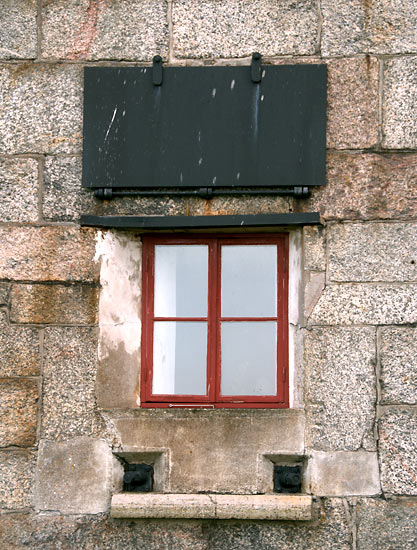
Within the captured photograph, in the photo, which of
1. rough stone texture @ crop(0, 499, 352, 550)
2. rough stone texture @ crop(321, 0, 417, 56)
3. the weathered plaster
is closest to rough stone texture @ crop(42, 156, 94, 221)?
the weathered plaster

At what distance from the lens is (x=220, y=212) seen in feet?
11.2

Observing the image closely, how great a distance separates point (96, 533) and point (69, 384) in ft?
2.38

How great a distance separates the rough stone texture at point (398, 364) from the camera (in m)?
3.24

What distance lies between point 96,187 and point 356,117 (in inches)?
53.5

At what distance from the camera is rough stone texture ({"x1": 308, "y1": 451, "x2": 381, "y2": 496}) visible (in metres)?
3.20

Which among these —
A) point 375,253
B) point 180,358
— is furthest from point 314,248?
point 180,358

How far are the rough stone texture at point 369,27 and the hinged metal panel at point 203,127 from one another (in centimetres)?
18

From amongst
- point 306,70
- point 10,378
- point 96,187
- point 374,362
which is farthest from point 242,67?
point 10,378

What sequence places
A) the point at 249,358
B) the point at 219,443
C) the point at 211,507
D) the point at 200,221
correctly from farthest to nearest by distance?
the point at 249,358, the point at 200,221, the point at 219,443, the point at 211,507

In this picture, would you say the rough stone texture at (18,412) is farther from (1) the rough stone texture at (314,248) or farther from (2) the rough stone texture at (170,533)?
(1) the rough stone texture at (314,248)

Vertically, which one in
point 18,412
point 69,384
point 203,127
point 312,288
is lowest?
point 18,412

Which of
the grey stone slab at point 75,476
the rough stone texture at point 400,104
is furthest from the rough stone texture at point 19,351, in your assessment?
the rough stone texture at point 400,104

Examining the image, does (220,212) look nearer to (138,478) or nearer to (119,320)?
(119,320)

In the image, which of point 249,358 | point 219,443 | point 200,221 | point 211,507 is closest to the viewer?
point 211,507
